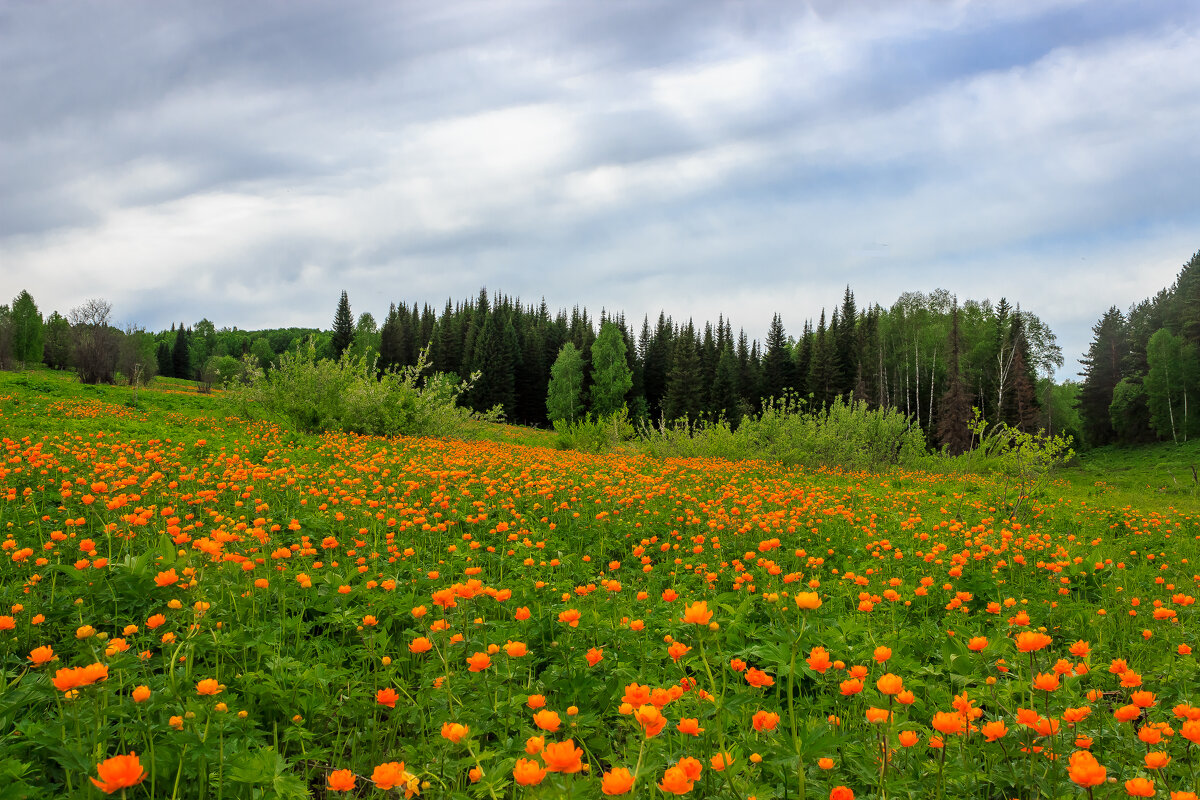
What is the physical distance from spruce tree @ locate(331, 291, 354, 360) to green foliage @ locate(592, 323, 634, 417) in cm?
2702

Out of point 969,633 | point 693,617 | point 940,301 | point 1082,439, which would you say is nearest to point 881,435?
point 969,633

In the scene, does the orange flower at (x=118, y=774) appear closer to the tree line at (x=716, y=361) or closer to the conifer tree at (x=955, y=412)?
the tree line at (x=716, y=361)

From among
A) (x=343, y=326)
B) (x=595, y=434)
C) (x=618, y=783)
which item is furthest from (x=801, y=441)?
(x=343, y=326)

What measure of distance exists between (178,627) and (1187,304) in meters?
54.7

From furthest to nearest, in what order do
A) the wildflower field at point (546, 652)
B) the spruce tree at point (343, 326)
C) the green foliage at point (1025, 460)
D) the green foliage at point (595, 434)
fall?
1. the spruce tree at point (343, 326)
2. the green foliage at point (595, 434)
3. the green foliage at point (1025, 460)
4. the wildflower field at point (546, 652)

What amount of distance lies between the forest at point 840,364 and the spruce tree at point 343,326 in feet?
0.45

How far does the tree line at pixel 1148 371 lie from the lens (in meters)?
36.6

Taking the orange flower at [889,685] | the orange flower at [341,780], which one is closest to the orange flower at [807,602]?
the orange flower at [889,685]

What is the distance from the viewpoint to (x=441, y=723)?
231cm

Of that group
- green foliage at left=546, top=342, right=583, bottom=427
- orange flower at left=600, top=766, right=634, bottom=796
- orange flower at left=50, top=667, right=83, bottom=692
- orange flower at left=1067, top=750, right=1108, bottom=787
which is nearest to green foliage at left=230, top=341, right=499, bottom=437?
orange flower at left=50, top=667, right=83, bottom=692

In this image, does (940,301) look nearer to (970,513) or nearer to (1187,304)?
(1187,304)

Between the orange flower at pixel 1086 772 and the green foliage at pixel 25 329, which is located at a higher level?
the green foliage at pixel 25 329

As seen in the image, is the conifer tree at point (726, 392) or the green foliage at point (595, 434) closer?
the green foliage at point (595, 434)

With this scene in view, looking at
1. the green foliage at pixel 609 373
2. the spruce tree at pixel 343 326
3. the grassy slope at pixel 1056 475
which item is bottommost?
the grassy slope at pixel 1056 475
